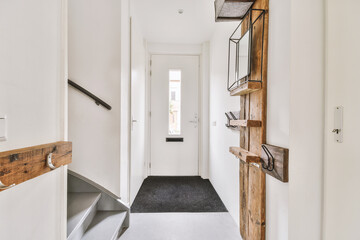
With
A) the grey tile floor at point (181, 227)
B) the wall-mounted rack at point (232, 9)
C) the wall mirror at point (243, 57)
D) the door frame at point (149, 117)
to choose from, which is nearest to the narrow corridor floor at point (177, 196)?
the grey tile floor at point (181, 227)

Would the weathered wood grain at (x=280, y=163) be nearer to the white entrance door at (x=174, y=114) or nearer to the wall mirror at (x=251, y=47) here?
the wall mirror at (x=251, y=47)

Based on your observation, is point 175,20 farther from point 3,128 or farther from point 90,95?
point 3,128

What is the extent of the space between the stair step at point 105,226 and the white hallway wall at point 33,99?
652 mm

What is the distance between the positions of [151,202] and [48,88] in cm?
192

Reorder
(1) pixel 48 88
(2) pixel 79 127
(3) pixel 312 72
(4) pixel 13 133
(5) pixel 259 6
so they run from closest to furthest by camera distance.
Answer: (4) pixel 13 133 → (1) pixel 48 88 → (3) pixel 312 72 → (5) pixel 259 6 → (2) pixel 79 127

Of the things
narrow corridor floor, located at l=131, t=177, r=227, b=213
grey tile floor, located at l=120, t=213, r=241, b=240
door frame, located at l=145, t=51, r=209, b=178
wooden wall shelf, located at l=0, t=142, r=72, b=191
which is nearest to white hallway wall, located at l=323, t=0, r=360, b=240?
grey tile floor, located at l=120, t=213, r=241, b=240

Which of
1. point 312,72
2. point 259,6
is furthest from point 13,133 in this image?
point 259,6

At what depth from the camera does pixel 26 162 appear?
0.58m

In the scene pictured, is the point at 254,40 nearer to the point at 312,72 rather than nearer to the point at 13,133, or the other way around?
the point at 312,72

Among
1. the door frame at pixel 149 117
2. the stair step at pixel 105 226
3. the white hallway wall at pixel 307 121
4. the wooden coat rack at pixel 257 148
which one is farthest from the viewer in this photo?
the door frame at pixel 149 117

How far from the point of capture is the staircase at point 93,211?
137cm

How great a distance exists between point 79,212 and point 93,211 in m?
0.34

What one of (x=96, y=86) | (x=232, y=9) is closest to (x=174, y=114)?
(x=96, y=86)

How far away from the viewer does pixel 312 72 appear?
96 cm
